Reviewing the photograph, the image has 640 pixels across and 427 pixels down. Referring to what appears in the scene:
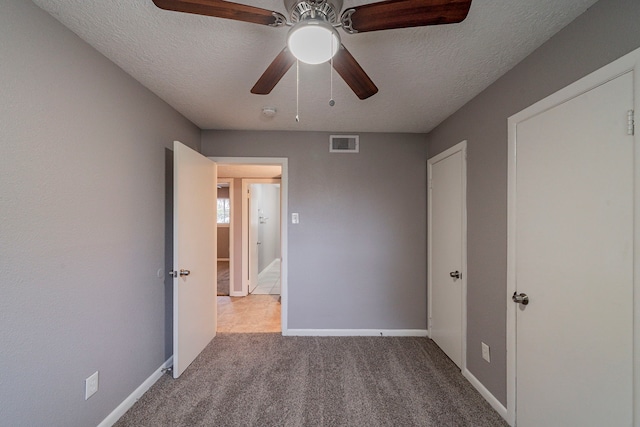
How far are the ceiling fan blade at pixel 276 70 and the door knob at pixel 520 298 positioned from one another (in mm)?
1882

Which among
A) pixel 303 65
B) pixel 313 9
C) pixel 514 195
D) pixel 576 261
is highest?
pixel 303 65

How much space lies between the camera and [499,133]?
1.75 meters

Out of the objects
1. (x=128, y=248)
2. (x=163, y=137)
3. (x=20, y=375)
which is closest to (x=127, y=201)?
(x=128, y=248)

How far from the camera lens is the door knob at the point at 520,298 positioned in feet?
4.95

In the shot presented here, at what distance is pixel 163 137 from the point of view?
216 cm

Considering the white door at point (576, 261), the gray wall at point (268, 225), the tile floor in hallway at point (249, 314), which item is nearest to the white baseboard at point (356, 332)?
the tile floor in hallway at point (249, 314)

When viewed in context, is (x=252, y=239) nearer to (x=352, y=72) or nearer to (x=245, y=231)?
(x=245, y=231)

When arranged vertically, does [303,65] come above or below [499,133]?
above

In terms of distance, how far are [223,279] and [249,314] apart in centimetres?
245

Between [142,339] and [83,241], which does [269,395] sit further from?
[83,241]

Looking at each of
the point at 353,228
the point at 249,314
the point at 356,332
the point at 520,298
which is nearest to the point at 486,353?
the point at 520,298

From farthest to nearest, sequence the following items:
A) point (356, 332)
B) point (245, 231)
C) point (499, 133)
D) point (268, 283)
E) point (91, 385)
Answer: point (268, 283) < point (245, 231) < point (356, 332) < point (499, 133) < point (91, 385)

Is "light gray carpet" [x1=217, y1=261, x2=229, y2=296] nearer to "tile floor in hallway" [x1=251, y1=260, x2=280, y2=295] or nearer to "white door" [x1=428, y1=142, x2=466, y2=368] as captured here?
"tile floor in hallway" [x1=251, y1=260, x2=280, y2=295]

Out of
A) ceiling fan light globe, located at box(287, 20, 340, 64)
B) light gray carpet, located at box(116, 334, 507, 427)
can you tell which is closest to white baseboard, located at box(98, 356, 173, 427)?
light gray carpet, located at box(116, 334, 507, 427)
